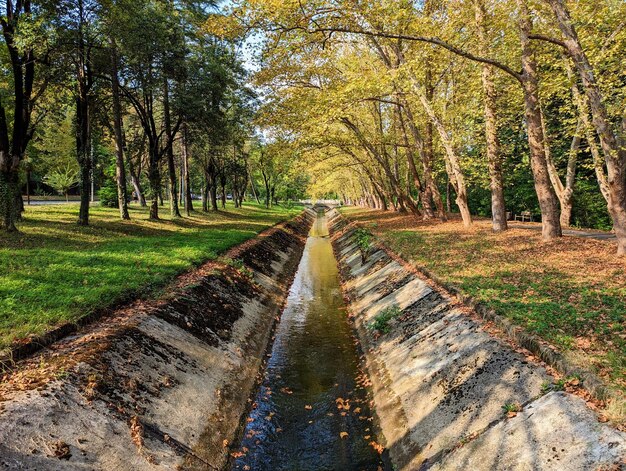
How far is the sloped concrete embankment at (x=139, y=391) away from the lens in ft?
15.8

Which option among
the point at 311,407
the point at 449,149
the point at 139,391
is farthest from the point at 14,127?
the point at 449,149

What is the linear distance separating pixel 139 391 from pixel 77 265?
6.68 metres

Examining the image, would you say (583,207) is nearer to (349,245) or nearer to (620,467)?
(349,245)

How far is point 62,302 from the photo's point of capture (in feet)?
27.1

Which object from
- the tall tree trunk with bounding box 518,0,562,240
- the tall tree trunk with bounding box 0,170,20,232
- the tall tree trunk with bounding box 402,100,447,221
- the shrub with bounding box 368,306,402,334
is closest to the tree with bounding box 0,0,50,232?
the tall tree trunk with bounding box 0,170,20,232

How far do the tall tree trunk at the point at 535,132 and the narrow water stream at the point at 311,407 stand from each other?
30.6 ft

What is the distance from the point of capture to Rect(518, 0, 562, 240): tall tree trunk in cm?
1362

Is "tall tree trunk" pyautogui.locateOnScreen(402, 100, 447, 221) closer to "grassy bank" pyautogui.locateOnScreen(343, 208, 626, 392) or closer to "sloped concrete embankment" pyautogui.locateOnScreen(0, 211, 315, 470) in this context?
"grassy bank" pyautogui.locateOnScreen(343, 208, 626, 392)

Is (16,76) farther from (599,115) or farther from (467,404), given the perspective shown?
(599,115)

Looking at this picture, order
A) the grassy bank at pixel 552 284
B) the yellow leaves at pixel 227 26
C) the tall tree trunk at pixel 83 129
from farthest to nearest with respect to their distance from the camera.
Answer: the tall tree trunk at pixel 83 129
the yellow leaves at pixel 227 26
the grassy bank at pixel 552 284

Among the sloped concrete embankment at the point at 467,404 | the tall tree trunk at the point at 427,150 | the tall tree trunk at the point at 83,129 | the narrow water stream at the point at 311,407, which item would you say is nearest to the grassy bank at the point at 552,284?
the sloped concrete embankment at the point at 467,404

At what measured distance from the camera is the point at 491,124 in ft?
56.4

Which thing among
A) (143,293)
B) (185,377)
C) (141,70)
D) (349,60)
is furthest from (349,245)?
(185,377)

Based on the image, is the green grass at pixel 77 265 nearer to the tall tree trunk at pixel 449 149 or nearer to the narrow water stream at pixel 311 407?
the narrow water stream at pixel 311 407
